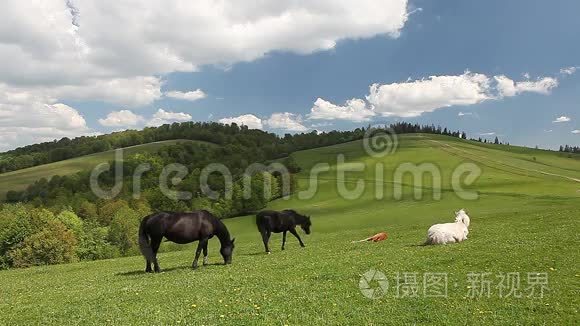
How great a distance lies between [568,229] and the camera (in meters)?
23.5

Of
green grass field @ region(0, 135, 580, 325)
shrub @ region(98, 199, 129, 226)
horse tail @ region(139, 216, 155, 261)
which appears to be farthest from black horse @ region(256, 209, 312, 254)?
shrub @ region(98, 199, 129, 226)

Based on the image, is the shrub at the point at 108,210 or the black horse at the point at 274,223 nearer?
the black horse at the point at 274,223

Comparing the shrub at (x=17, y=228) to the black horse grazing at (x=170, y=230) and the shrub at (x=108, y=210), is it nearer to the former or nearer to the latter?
the shrub at (x=108, y=210)

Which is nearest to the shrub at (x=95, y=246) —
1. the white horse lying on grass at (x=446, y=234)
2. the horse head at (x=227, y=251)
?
the horse head at (x=227, y=251)

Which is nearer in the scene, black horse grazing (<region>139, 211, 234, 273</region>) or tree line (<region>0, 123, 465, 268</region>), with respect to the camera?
black horse grazing (<region>139, 211, 234, 273</region>)

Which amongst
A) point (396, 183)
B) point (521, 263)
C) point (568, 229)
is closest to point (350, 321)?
point (521, 263)

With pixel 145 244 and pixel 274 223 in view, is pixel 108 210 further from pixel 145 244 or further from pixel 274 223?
pixel 145 244

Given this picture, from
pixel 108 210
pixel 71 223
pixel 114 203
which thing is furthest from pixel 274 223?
pixel 114 203

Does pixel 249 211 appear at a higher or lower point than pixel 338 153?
lower

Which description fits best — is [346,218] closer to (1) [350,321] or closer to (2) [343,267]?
(2) [343,267]

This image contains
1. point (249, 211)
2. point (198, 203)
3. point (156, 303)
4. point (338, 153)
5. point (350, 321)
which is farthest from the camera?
point (338, 153)

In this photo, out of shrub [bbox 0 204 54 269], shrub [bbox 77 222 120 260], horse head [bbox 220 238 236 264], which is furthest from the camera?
shrub [bbox 77 222 120 260]

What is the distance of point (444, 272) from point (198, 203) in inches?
4229

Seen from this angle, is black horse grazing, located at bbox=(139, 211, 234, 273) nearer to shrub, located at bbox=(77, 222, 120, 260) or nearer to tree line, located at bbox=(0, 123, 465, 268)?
tree line, located at bbox=(0, 123, 465, 268)
